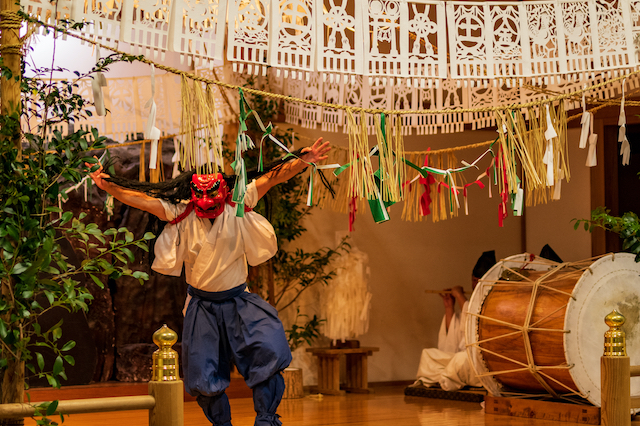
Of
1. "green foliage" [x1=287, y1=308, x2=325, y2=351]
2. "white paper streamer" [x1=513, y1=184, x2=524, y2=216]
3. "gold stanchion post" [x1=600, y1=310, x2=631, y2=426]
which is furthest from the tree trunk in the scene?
"green foliage" [x1=287, y1=308, x2=325, y2=351]

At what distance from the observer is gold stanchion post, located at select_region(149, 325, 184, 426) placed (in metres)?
2.15

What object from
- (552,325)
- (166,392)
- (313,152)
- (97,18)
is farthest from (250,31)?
(552,325)

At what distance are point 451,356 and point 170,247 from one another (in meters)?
3.16

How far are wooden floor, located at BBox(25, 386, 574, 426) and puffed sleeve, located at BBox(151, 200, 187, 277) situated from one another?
141 centimetres

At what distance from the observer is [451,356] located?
596 cm

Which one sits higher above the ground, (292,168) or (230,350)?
(292,168)

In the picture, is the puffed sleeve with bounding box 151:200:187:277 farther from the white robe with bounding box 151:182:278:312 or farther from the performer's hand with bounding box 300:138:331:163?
the performer's hand with bounding box 300:138:331:163

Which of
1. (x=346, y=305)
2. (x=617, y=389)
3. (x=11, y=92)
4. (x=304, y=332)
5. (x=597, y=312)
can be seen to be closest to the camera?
(x=11, y=92)

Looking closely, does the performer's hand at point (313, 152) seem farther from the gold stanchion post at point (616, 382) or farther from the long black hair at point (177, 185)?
the gold stanchion post at point (616, 382)

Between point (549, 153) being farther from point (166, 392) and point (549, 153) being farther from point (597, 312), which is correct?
point (166, 392)

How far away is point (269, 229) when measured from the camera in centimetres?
349

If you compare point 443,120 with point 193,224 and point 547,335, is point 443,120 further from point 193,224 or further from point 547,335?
point 193,224

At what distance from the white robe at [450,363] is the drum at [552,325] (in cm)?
48

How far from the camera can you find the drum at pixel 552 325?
4430mm
